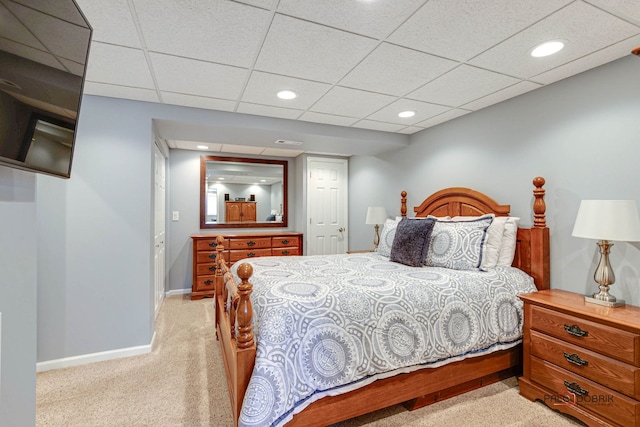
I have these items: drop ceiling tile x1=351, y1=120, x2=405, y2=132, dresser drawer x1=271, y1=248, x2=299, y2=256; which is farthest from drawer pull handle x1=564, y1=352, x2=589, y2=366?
dresser drawer x1=271, y1=248, x2=299, y2=256

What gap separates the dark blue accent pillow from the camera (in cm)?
262

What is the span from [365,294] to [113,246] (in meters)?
2.23

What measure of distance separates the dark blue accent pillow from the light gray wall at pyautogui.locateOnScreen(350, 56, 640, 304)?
0.81m

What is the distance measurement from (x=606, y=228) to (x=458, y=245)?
930mm

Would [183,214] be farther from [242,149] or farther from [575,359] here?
[575,359]

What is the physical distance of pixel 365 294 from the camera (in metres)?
1.81

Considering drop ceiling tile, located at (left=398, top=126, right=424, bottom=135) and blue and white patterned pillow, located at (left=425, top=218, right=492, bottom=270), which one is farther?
drop ceiling tile, located at (left=398, top=126, right=424, bottom=135)

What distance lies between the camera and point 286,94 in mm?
2561

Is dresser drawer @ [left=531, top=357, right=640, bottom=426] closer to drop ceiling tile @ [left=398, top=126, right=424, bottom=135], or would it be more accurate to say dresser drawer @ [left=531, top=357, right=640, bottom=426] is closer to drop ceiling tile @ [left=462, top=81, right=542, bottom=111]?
drop ceiling tile @ [left=462, top=81, right=542, bottom=111]

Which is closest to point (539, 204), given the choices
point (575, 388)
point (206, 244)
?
point (575, 388)

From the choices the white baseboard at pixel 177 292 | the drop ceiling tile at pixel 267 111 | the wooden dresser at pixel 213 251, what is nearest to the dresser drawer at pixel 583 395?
the drop ceiling tile at pixel 267 111

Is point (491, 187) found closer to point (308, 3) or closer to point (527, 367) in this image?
point (527, 367)

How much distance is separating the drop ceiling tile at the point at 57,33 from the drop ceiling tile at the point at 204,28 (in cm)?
39

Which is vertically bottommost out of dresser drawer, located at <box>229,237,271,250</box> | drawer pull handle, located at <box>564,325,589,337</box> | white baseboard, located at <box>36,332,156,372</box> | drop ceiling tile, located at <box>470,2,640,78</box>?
white baseboard, located at <box>36,332,156,372</box>
